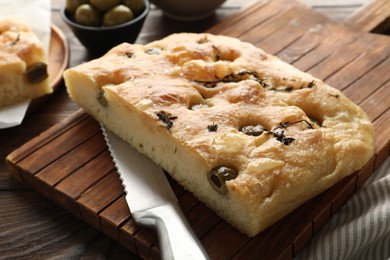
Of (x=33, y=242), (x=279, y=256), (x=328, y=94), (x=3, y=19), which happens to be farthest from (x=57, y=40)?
(x=279, y=256)

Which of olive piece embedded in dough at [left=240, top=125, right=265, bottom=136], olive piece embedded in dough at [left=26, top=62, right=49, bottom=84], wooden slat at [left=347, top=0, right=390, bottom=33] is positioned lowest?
olive piece embedded in dough at [left=26, top=62, right=49, bottom=84]

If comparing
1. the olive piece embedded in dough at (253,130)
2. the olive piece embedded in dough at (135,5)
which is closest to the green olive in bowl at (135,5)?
the olive piece embedded in dough at (135,5)

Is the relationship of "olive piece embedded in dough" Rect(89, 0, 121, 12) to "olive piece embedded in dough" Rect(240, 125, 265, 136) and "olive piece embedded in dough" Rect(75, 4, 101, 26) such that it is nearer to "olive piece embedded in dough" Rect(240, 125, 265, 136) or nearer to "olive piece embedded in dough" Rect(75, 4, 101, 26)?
"olive piece embedded in dough" Rect(75, 4, 101, 26)

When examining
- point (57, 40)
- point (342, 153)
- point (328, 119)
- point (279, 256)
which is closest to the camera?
point (279, 256)

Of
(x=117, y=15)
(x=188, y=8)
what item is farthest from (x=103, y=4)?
(x=188, y=8)

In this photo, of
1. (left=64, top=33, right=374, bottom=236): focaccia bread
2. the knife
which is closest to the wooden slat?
(left=64, top=33, right=374, bottom=236): focaccia bread

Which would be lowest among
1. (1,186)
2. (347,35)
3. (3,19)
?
(1,186)

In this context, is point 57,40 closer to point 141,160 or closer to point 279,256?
point 141,160
